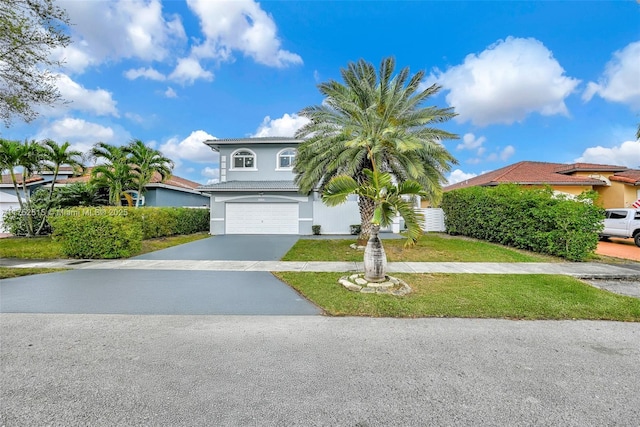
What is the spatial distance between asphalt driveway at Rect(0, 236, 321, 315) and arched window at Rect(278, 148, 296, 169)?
1225 centimetres

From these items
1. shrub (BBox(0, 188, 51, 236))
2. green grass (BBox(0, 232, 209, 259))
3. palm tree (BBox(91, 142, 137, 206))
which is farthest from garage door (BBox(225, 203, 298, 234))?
shrub (BBox(0, 188, 51, 236))

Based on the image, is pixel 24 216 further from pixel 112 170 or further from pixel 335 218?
pixel 335 218

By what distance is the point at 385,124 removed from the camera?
10594 millimetres

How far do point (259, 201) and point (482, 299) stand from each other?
14466mm

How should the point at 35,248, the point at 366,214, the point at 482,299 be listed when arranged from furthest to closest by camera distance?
1. the point at 366,214
2. the point at 35,248
3. the point at 482,299

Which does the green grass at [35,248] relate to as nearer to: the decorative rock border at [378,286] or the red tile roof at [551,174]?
the decorative rock border at [378,286]

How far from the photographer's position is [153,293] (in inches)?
235

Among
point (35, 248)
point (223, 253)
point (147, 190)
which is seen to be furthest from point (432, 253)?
point (147, 190)

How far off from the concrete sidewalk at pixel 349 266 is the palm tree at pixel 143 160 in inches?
382

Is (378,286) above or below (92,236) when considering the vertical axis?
below

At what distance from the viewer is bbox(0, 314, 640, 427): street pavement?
7.77 feet

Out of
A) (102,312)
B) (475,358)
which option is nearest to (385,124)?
(475,358)

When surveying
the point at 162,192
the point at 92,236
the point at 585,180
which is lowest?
the point at 92,236

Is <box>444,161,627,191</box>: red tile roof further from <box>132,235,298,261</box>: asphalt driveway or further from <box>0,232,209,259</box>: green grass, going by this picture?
<box>0,232,209,259</box>: green grass
